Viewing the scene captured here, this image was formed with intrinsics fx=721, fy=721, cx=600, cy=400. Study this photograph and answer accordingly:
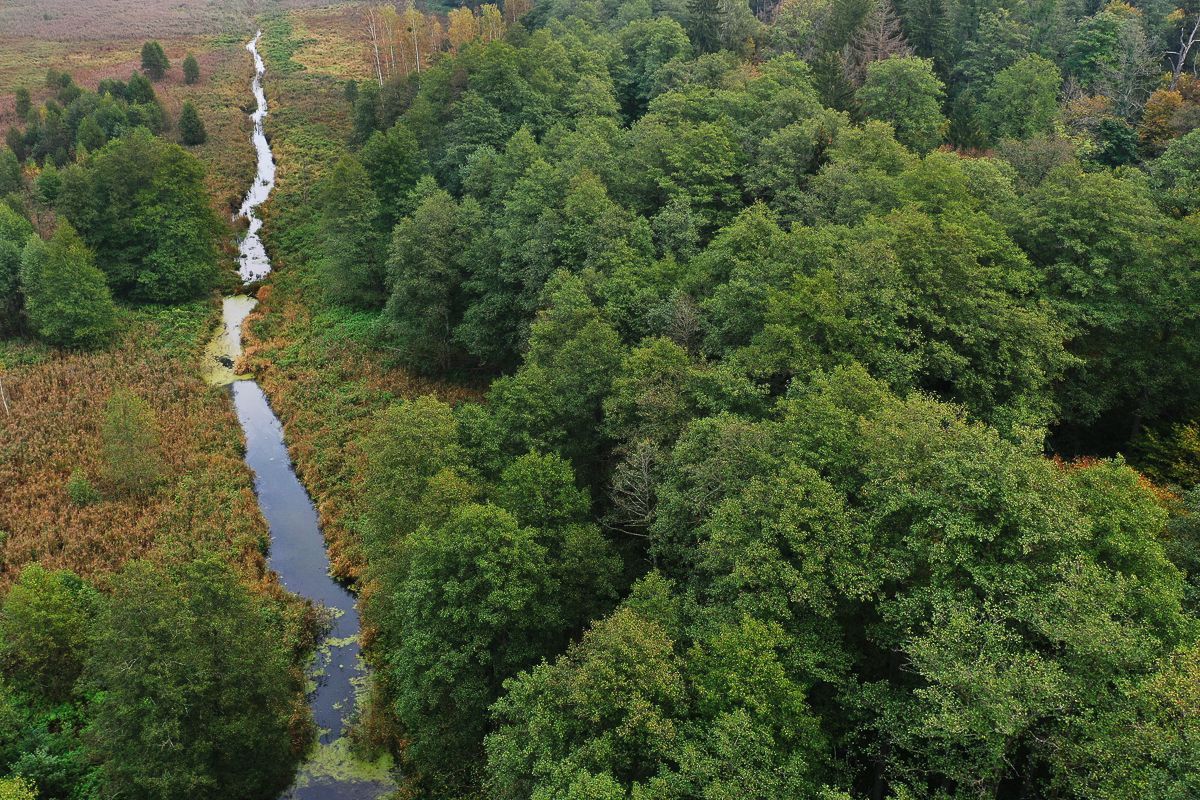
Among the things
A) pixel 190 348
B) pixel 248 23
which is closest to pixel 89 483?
pixel 190 348

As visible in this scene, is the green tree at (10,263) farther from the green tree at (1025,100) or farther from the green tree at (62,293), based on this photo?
the green tree at (1025,100)

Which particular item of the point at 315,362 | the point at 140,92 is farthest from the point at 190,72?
the point at 315,362

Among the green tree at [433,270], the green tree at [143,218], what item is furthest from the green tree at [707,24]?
the green tree at [143,218]

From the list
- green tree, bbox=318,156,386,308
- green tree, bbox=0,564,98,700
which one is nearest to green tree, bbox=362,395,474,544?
green tree, bbox=0,564,98,700

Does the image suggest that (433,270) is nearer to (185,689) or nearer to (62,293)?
(62,293)

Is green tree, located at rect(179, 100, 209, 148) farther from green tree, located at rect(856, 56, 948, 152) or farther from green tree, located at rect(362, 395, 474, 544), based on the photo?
green tree, located at rect(856, 56, 948, 152)
